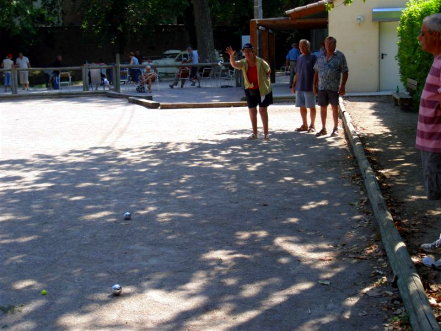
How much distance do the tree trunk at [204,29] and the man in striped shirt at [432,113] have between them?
31140mm

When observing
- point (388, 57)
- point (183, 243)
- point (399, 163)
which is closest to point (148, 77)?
point (388, 57)

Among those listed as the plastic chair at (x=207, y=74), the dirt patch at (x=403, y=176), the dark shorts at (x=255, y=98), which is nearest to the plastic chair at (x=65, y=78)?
the plastic chair at (x=207, y=74)

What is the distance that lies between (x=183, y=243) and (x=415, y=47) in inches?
426

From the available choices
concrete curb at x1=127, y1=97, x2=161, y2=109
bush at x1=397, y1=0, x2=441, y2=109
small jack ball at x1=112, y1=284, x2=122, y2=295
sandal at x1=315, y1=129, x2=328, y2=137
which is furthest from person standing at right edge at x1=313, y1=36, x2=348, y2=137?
concrete curb at x1=127, y1=97, x2=161, y2=109

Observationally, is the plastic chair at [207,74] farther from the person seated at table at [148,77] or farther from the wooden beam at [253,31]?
the wooden beam at [253,31]

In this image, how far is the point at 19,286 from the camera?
18.7 ft

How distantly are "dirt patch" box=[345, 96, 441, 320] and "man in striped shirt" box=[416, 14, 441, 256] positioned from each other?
71 cm

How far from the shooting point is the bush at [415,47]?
1466cm

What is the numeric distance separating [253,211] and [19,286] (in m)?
3.05

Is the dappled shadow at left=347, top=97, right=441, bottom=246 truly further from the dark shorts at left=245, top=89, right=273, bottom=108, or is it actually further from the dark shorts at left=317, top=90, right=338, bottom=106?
the dark shorts at left=245, top=89, right=273, bottom=108

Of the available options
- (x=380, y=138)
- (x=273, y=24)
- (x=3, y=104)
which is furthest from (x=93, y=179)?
(x=273, y=24)

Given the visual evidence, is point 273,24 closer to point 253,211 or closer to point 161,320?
point 253,211

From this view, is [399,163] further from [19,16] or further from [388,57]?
[19,16]

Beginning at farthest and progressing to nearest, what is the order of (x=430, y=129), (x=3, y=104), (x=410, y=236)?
(x=3, y=104)
(x=410, y=236)
(x=430, y=129)
